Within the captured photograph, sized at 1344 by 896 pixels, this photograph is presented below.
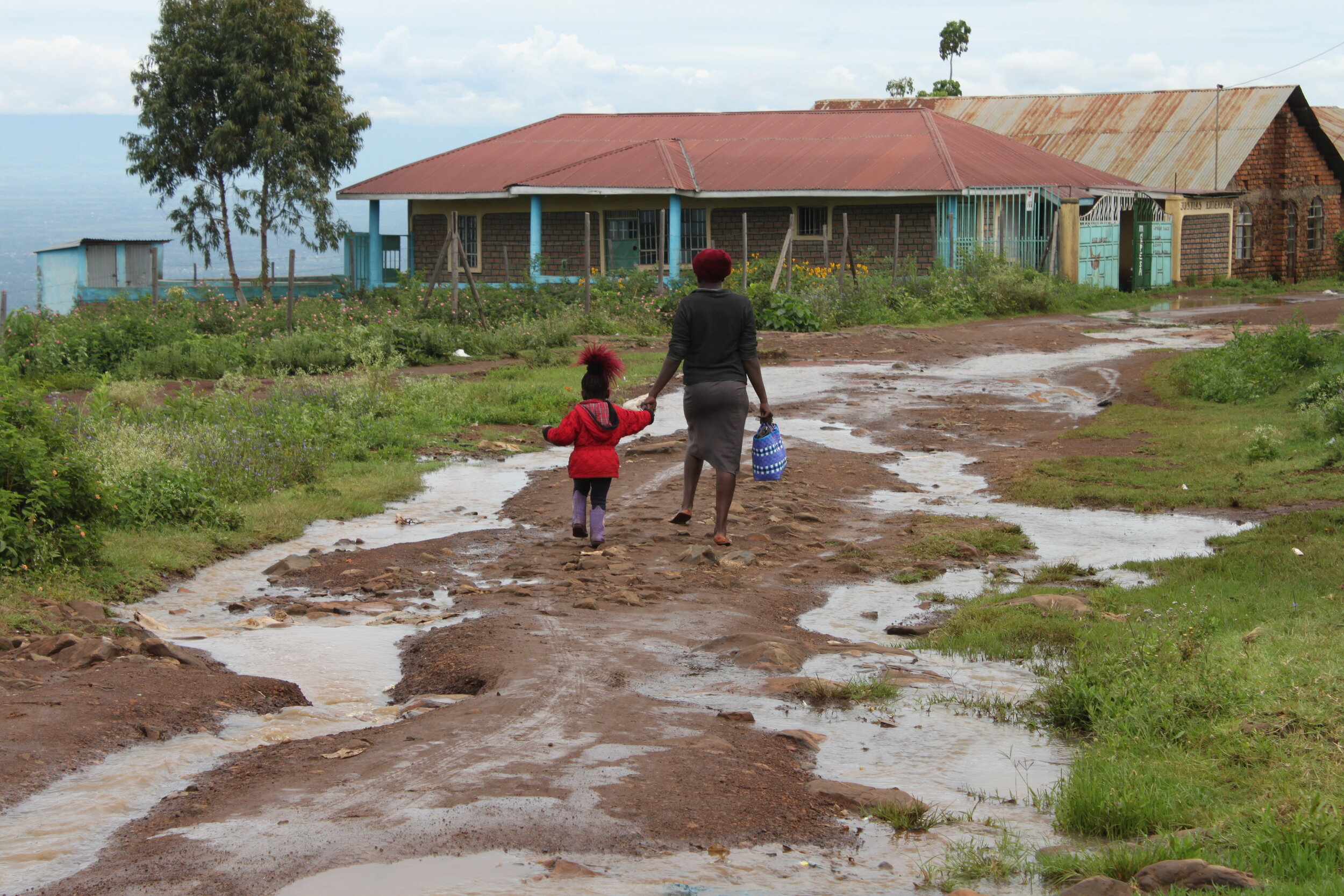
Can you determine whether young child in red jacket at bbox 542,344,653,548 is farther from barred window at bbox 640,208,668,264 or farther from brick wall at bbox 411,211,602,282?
barred window at bbox 640,208,668,264

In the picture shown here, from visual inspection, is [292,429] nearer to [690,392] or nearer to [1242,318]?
[690,392]

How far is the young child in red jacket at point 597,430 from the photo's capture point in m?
7.81

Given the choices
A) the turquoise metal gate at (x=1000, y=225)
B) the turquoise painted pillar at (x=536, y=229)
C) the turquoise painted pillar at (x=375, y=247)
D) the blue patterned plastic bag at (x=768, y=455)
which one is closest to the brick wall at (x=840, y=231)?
the turquoise metal gate at (x=1000, y=225)

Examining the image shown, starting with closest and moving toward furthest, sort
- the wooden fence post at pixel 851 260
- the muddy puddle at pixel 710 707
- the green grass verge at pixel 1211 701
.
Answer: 1. the muddy puddle at pixel 710 707
2. the green grass verge at pixel 1211 701
3. the wooden fence post at pixel 851 260

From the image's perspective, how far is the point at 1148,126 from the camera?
1455 inches

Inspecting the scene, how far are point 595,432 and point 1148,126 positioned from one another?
111 ft

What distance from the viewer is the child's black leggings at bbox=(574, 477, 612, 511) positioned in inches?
316

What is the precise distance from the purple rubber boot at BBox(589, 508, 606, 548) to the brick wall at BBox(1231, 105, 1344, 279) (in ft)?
99.6

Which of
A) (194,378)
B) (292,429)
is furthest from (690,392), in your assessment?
(194,378)

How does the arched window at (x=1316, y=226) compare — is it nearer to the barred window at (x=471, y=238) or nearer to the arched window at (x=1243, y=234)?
the arched window at (x=1243, y=234)

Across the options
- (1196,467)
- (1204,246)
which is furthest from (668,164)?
(1196,467)

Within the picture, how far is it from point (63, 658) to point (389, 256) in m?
28.7

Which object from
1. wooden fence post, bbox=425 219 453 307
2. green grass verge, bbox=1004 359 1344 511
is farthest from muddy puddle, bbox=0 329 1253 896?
wooden fence post, bbox=425 219 453 307

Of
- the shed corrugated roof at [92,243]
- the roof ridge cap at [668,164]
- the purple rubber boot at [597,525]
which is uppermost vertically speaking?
the roof ridge cap at [668,164]
